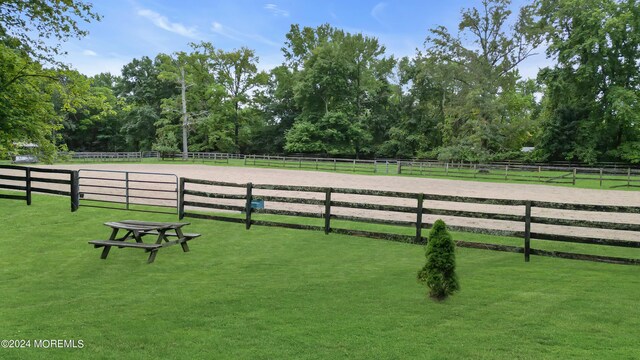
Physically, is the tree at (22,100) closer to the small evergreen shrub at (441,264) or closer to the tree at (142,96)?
the small evergreen shrub at (441,264)

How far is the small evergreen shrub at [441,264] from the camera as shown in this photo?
5.61m

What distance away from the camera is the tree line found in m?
13.1

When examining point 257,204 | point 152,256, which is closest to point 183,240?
point 152,256

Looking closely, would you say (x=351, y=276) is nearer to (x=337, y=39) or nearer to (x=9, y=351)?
(x=9, y=351)

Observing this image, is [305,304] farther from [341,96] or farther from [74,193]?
[341,96]

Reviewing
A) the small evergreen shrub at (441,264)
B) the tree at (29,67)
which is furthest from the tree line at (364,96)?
the small evergreen shrub at (441,264)

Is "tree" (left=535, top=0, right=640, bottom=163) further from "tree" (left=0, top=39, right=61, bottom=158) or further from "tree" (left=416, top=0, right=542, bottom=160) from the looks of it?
"tree" (left=0, top=39, right=61, bottom=158)

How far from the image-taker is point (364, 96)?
6662cm

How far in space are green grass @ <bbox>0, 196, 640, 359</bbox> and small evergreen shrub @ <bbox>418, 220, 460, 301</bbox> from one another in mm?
208

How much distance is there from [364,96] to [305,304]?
6318 cm

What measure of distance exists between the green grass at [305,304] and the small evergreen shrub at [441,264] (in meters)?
0.21

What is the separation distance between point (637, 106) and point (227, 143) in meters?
48.4

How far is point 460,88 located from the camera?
42.0 m

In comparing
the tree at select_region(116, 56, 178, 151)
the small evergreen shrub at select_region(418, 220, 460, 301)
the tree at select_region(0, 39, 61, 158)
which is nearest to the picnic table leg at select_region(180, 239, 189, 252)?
the small evergreen shrub at select_region(418, 220, 460, 301)
